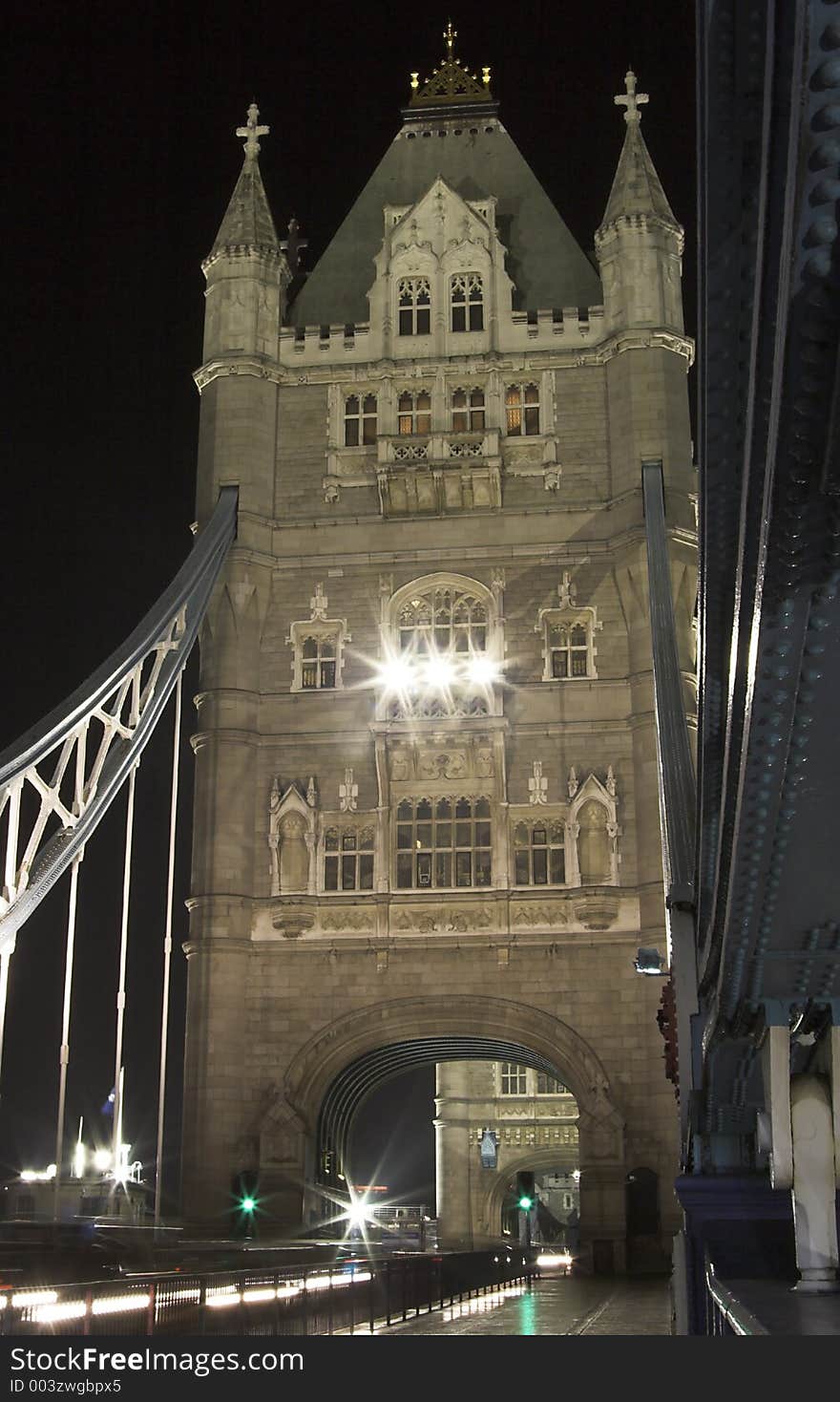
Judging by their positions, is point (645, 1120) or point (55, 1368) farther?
point (645, 1120)

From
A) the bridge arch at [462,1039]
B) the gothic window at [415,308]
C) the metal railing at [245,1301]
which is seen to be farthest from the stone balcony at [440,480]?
the metal railing at [245,1301]

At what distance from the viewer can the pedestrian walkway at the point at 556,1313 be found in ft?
47.8

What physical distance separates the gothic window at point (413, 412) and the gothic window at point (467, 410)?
0.52 m

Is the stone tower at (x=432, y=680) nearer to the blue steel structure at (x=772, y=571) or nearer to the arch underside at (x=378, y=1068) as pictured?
the arch underside at (x=378, y=1068)

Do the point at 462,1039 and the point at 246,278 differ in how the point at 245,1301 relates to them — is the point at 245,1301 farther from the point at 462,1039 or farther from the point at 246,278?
the point at 246,278

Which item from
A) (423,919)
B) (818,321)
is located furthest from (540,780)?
(818,321)

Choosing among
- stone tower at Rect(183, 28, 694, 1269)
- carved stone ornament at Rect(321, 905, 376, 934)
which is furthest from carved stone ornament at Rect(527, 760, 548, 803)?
carved stone ornament at Rect(321, 905, 376, 934)

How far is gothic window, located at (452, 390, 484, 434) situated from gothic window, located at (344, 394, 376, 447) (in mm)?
1629

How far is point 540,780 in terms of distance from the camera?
2986 cm

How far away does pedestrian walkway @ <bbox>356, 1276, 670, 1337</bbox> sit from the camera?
1455cm

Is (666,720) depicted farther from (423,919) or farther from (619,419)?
(619,419)

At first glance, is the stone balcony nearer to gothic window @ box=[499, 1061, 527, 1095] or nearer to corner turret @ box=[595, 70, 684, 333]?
corner turret @ box=[595, 70, 684, 333]

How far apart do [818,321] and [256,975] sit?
85.9 feet

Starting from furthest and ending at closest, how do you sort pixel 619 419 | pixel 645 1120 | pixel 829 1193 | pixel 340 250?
pixel 340 250 < pixel 619 419 < pixel 645 1120 < pixel 829 1193
